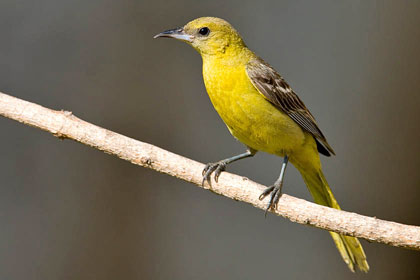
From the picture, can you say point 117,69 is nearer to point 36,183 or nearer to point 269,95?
point 36,183

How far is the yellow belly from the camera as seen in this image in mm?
3988

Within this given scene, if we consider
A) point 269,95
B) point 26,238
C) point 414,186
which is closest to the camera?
point 269,95

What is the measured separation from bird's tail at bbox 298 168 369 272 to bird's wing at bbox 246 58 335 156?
242mm

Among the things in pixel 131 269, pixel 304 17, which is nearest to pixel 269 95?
pixel 304 17

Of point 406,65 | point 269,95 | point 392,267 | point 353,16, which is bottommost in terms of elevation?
point 392,267

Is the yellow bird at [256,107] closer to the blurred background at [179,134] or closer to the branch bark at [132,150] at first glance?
the branch bark at [132,150]

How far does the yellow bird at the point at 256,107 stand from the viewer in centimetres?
401

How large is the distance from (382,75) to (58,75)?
339cm

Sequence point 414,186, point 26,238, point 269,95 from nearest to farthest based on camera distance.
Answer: point 269,95, point 26,238, point 414,186

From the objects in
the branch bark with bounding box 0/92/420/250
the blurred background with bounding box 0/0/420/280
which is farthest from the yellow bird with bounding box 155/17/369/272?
the blurred background with bounding box 0/0/420/280

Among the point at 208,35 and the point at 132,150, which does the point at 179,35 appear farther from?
the point at 132,150

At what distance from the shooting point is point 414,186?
6.12 m

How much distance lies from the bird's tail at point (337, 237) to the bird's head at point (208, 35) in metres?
1.10

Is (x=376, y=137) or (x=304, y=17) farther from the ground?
(x=304, y=17)
